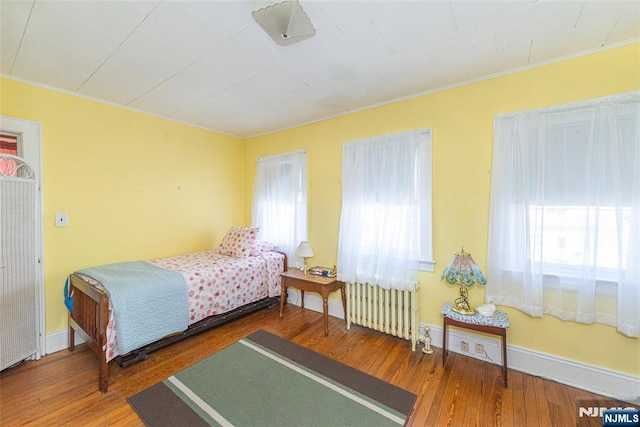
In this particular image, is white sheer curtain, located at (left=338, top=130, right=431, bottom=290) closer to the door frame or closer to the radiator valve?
the radiator valve

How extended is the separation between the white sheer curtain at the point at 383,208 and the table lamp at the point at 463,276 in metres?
0.37

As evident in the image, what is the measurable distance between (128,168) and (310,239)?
2.36 metres

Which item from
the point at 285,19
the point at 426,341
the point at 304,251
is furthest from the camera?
the point at 304,251

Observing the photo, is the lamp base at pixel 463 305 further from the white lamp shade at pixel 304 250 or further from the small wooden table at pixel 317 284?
the white lamp shade at pixel 304 250

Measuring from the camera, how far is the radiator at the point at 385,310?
8.38 feet

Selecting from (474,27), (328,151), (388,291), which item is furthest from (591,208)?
(328,151)

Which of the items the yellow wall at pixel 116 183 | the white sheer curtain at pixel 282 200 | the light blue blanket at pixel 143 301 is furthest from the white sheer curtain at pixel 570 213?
the yellow wall at pixel 116 183

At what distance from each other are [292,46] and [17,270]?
9.62ft

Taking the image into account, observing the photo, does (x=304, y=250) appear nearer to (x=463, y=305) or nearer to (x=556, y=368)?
(x=463, y=305)

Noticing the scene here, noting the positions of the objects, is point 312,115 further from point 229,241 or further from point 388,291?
point 388,291

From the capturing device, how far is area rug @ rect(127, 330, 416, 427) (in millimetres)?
1678

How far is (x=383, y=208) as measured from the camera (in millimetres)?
2750

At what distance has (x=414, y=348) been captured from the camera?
8.16ft

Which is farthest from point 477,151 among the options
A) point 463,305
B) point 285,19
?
point 285,19
